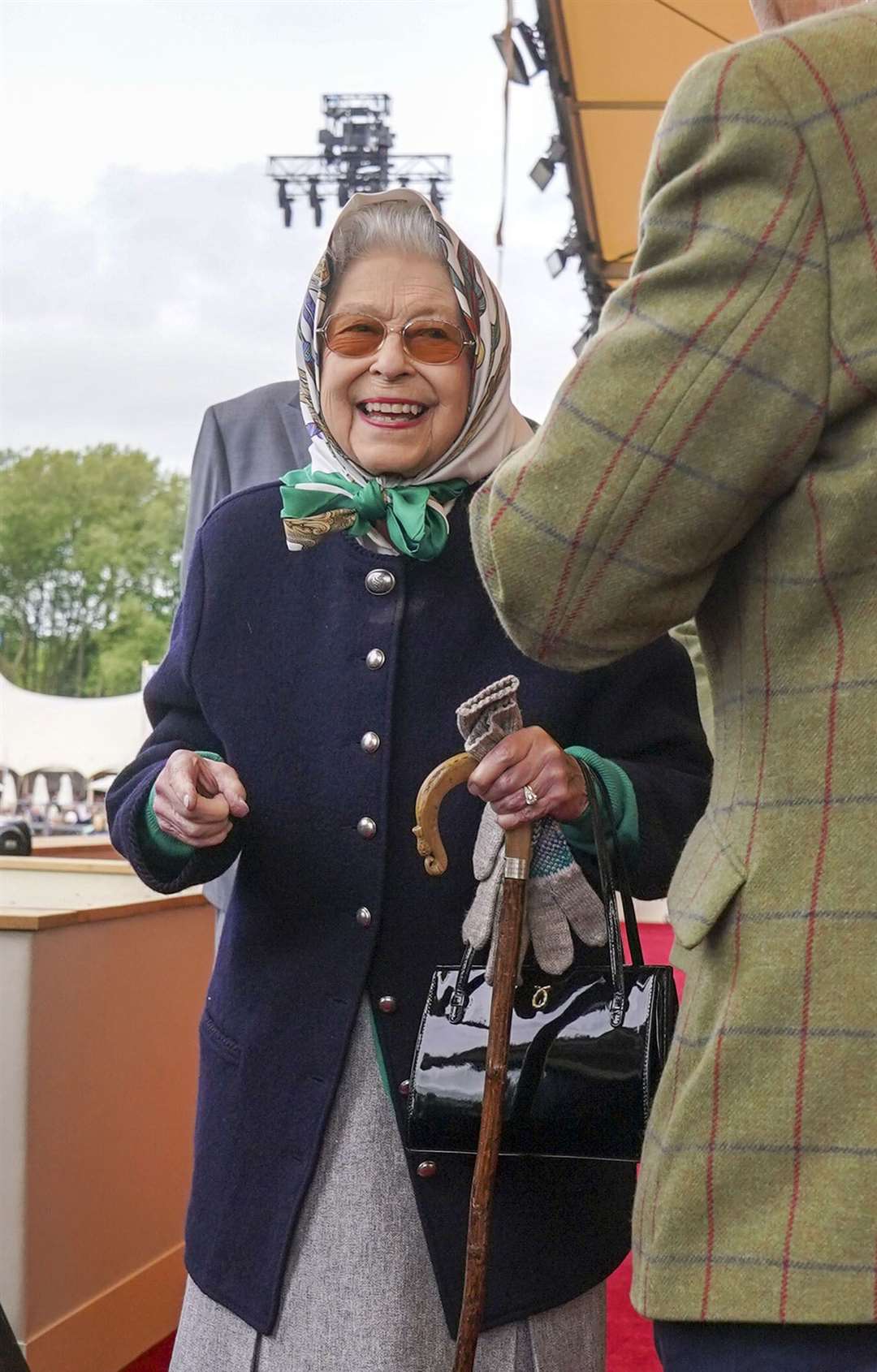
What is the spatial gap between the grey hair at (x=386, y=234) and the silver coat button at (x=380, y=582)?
1.13 feet

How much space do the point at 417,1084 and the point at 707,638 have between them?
0.55 meters

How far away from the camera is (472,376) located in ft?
5.92

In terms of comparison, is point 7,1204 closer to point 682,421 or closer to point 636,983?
point 636,983

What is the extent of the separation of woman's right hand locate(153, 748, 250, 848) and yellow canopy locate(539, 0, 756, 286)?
4.42m

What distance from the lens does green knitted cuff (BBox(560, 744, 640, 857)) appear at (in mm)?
1520

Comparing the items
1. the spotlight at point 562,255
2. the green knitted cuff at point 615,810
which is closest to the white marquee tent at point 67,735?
the spotlight at point 562,255

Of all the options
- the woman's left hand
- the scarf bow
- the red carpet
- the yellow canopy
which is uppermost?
the yellow canopy

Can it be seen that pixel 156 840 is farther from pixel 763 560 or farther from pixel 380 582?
pixel 763 560

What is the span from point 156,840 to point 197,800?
0.16 meters

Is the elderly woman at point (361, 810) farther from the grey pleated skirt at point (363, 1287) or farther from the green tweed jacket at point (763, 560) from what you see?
the green tweed jacket at point (763, 560)

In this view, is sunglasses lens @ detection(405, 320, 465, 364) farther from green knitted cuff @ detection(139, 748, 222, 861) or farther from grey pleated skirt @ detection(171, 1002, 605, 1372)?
grey pleated skirt @ detection(171, 1002, 605, 1372)

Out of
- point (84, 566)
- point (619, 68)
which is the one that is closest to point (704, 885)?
point (619, 68)

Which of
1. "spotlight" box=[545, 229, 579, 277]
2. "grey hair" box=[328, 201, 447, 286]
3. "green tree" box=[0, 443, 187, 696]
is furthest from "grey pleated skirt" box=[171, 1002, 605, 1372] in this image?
"green tree" box=[0, 443, 187, 696]

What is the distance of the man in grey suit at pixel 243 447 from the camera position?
318 cm
